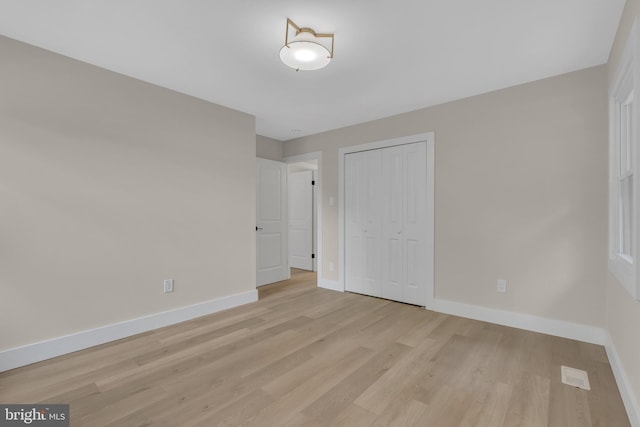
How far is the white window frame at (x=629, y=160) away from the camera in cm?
153

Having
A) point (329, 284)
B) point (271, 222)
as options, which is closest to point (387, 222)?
point (329, 284)

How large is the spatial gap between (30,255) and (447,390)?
329 cm

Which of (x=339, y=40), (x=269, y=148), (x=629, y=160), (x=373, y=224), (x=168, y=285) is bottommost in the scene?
(x=168, y=285)

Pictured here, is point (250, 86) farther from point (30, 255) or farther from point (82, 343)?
point (82, 343)

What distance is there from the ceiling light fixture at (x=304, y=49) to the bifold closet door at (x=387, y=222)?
6.66ft

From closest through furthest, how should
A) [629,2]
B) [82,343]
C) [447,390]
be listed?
[629,2]
[447,390]
[82,343]

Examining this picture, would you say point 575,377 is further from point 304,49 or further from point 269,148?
point 269,148

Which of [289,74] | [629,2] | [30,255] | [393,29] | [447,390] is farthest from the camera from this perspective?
[289,74]

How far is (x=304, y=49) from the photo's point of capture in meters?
2.03

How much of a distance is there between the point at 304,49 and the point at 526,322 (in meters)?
3.27

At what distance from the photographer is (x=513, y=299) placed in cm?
300

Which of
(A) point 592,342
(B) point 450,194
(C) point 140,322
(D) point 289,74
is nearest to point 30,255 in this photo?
(C) point 140,322

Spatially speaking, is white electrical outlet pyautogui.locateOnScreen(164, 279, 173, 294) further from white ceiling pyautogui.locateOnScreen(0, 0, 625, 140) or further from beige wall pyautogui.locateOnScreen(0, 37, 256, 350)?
white ceiling pyautogui.locateOnScreen(0, 0, 625, 140)

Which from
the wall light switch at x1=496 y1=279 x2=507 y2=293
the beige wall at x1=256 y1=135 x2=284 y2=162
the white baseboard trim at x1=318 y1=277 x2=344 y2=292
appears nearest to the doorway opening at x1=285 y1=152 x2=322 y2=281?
the beige wall at x1=256 y1=135 x2=284 y2=162
